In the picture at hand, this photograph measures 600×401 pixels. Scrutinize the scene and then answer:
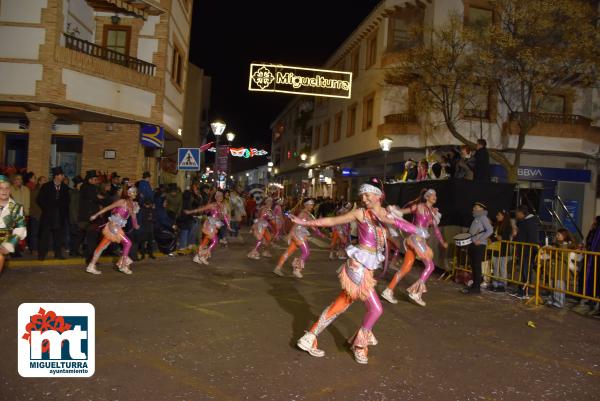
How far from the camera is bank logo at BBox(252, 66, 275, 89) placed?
18.3 metres

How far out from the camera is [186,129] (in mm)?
35125

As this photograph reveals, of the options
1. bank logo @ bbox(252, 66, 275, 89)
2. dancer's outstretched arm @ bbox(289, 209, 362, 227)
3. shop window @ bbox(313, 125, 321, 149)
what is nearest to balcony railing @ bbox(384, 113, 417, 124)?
bank logo @ bbox(252, 66, 275, 89)

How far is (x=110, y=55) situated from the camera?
17812 mm

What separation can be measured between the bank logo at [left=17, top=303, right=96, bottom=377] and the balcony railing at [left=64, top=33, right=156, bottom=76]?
47.6 ft

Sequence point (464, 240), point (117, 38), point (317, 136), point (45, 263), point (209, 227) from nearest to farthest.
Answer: point (464, 240)
point (45, 263)
point (209, 227)
point (117, 38)
point (317, 136)

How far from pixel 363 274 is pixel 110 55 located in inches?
629

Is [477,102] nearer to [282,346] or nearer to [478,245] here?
[478,245]

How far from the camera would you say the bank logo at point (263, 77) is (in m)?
18.3

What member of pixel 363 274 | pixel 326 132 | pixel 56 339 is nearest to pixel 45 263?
pixel 56 339

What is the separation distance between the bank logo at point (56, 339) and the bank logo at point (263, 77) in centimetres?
1529

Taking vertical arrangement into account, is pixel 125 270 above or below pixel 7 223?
below

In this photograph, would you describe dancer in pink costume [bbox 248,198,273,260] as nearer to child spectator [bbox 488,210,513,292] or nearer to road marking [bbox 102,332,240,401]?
child spectator [bbox 488,210,513,292]

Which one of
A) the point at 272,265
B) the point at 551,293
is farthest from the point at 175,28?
the point at 551,293

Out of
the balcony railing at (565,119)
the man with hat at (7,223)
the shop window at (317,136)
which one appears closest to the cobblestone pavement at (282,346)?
the man with hat at (7,223)
